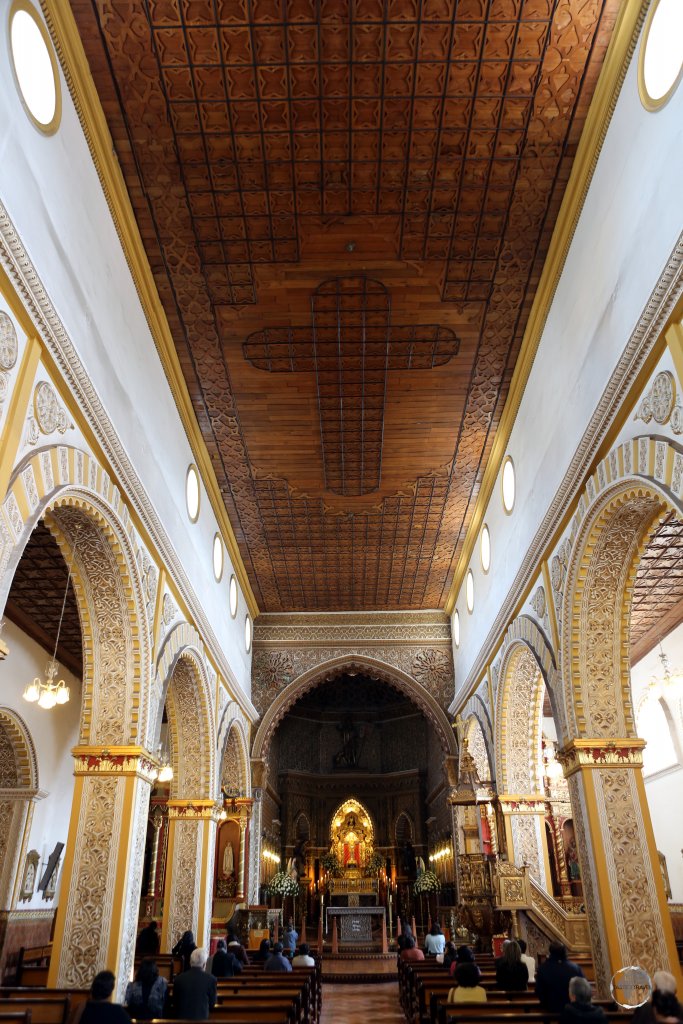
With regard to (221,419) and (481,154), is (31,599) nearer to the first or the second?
(221,419)

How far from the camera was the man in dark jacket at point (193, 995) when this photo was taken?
7.09 metres

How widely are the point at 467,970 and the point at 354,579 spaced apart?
1252 cm

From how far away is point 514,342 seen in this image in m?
11.9

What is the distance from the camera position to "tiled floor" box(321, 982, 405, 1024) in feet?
40.9

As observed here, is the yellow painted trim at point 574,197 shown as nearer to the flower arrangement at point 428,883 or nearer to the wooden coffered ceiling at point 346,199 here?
the wooden coffered ceiling at point 346,199

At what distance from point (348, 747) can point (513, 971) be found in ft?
71.8

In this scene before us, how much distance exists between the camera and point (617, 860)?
928 cm

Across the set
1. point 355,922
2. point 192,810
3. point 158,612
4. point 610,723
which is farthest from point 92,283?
point 355,922

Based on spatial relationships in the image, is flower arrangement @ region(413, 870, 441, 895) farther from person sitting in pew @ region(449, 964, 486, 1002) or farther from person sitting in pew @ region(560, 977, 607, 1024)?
person sitting in pew @ region(560, 977, 607, 1024)

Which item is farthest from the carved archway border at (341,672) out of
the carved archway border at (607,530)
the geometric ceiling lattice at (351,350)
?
the carved archway border at (607,530)

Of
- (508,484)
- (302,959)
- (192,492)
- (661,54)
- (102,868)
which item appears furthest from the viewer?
(508,484)

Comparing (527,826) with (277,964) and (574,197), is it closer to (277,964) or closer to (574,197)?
(277,964)

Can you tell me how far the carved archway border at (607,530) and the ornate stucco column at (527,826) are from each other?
5642 millimetres

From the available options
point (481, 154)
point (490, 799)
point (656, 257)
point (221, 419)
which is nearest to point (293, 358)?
point (221, 419)
